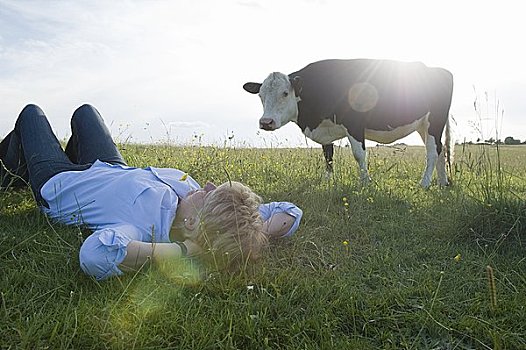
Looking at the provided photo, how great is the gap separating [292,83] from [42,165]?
4.33 meters

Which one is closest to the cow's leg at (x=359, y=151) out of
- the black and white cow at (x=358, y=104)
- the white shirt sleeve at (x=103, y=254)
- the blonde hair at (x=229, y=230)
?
the black and white cow at (x=358, y=104)

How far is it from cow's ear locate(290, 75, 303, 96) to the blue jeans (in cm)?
346

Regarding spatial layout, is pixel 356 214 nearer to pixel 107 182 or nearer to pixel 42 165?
pixel 107 182

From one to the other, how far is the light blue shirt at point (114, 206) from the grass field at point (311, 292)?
136 mm

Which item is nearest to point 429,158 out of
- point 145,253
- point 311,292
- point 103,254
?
point 311,292

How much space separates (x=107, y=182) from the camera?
3.49 metres

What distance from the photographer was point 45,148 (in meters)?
4.05

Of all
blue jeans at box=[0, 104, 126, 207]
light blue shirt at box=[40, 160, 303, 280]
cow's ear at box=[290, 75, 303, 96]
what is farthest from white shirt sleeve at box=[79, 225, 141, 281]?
cow's ear at box=[290, 75, 303, 96]

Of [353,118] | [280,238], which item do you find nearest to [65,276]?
[280,238]

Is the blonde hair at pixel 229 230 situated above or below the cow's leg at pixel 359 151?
below

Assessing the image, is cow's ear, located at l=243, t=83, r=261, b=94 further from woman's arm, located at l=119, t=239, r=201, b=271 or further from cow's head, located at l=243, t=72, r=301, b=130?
woman's arm, located at l=119, t=239, r=201, b=271

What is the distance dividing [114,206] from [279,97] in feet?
15.0

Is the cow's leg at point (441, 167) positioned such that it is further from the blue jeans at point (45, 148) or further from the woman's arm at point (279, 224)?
the blue jeans at point (45, 148)

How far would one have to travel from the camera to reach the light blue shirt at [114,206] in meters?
2.51
